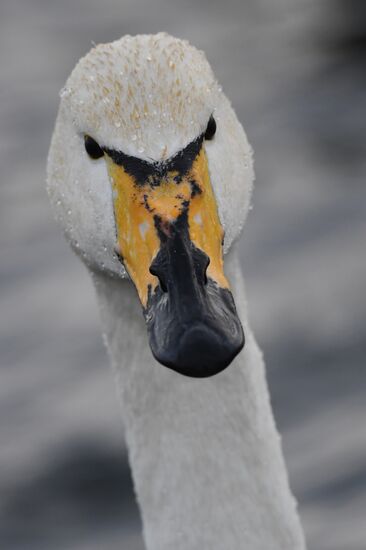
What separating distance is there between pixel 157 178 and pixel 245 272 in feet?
12.6

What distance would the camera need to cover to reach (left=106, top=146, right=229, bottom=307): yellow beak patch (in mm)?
3885

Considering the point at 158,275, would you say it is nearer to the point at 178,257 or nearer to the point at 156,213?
the point at 178,257

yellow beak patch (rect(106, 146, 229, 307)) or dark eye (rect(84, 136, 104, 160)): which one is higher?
dark eye (rect(84, 136, 104, 160))

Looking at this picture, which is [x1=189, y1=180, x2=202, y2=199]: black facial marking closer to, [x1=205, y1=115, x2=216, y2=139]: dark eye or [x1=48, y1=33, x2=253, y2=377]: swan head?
[x1=48, y1=33, x2=253, y2=377]: swan head

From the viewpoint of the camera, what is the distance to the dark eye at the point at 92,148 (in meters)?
4.18

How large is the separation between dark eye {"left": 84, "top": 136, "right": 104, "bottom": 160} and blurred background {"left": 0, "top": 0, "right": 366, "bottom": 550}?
2.58 metres

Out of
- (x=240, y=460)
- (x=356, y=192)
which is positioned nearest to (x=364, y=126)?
(x=356, y=192)

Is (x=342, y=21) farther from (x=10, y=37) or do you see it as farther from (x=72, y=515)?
(x=72, y=515)

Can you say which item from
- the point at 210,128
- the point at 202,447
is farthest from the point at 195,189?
the point at 202,447

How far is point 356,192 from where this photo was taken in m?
8.41

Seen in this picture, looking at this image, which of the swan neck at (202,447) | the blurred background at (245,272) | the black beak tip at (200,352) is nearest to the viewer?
the black beak tip at (200,352)

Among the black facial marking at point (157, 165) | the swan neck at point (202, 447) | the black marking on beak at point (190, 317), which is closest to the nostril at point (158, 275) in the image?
the black marking on beak at point (190, 317)

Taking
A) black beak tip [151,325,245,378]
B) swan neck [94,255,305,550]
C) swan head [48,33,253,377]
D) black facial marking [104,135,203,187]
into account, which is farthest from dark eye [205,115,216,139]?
black beak tip [151,325,245,378]

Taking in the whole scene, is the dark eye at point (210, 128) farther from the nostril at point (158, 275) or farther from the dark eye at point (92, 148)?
the nostril at point (158, 275)
